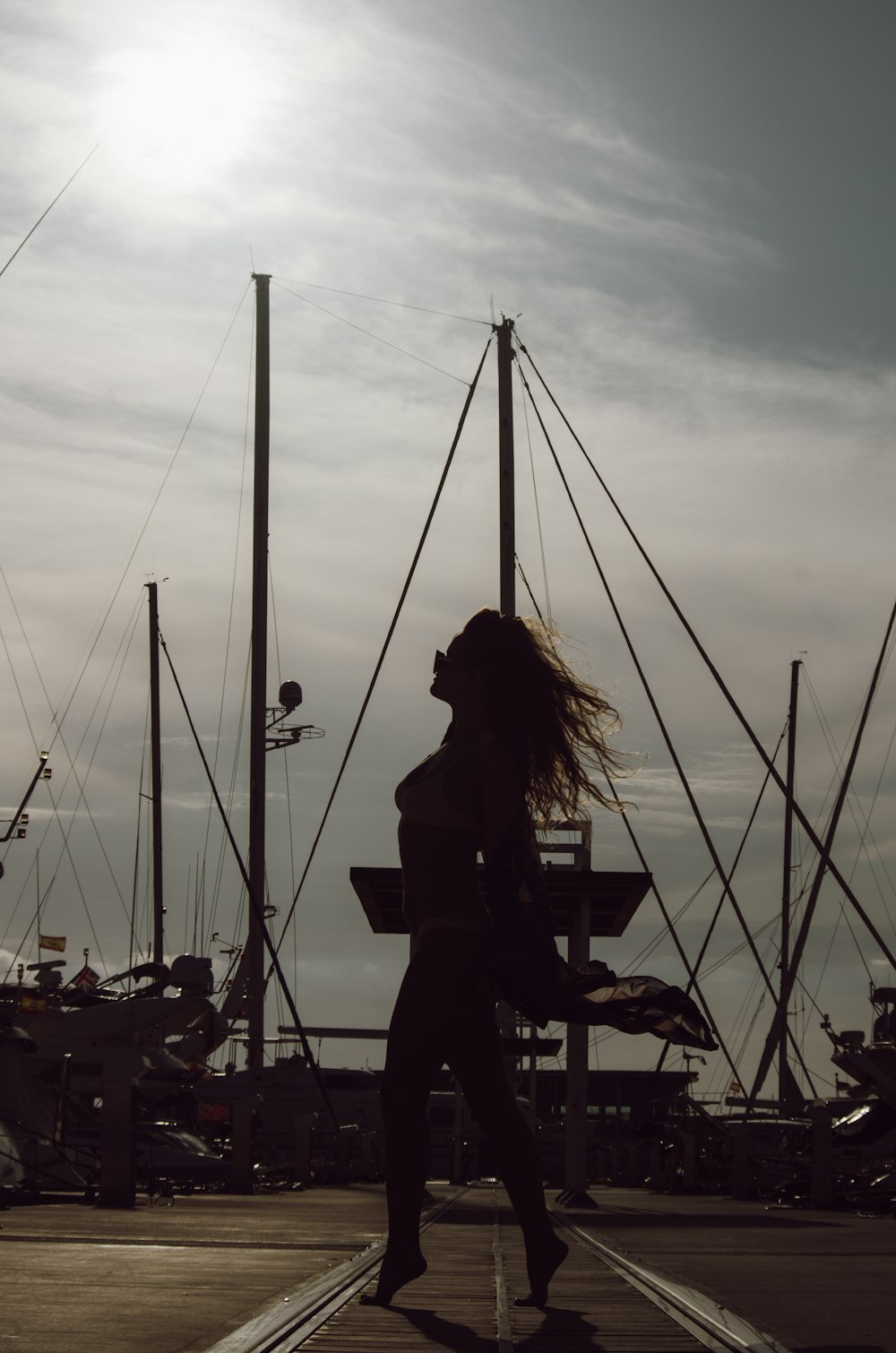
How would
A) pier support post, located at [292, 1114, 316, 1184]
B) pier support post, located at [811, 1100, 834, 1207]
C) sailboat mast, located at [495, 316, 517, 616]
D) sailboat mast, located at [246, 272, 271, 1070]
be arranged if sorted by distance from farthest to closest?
sailboat mast, located at [246, 272, 271, 1070]
sailboat mast, located at [495, 316, 517, 616]
pier support post, located at [292, 1114, 316, 1184]
pier support post, located at [811, 1100, 834, 1207]

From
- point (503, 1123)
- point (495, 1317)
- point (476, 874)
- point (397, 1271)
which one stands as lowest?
point (495, 1317)

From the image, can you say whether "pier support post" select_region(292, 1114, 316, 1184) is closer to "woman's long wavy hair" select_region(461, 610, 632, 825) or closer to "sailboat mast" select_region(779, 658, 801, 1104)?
"woman's long wavy hair" select_region(461, 610, 632, 825)

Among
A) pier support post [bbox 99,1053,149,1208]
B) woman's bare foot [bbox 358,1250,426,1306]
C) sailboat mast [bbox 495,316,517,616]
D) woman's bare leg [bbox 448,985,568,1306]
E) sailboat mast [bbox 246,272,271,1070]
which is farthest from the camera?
sailboat mast [bbox 246,272,271,1070]

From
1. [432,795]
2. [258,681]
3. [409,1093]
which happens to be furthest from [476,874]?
[258,681]

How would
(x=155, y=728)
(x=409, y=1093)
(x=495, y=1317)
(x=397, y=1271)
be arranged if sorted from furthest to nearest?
(x=155, y=728) → (x=409, y=1093) → (x=397, y=1271) → (x=495, y=1317)

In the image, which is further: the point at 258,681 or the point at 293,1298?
the point at 258,681

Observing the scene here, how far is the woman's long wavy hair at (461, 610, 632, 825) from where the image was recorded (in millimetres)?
4875

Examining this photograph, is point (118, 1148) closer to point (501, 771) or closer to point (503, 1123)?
point (503, 1123)

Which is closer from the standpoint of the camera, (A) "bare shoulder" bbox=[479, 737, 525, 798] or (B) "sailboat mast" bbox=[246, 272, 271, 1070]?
(A) "bare shoulder" bbox=[479, 737, 525, 798]

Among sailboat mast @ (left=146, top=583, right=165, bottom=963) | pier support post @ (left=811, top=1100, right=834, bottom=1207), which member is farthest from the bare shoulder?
sailboat mast @ (left=146, top=583, right=165, bottom=963)

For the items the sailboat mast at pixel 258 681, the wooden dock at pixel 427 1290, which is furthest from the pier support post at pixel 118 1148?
the sailboat mast at pixel 258 681

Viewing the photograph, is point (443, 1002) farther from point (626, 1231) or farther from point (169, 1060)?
point (169, 1060)

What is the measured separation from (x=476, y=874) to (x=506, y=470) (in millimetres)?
17080

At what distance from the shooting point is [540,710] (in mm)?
4887
